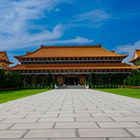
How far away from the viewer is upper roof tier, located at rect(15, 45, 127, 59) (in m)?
75.5

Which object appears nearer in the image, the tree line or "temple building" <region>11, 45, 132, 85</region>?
the tree line

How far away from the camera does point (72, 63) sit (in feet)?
246

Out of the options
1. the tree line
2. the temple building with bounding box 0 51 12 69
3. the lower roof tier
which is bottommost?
the tree line

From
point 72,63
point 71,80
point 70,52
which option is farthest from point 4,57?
point 72,63

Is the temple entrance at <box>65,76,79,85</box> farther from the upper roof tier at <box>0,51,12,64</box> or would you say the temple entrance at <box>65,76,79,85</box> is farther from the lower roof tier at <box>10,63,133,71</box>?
the upper roof tier at <box>0,51,12,64</box>

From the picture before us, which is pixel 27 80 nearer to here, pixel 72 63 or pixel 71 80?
pixel 72 63

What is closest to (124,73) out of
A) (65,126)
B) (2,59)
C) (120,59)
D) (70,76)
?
(120,59)

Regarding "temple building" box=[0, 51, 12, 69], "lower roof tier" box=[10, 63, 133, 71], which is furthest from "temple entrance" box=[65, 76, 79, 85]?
"temple building" box=[0, 51, 12, 69]

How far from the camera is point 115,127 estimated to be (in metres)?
7.46

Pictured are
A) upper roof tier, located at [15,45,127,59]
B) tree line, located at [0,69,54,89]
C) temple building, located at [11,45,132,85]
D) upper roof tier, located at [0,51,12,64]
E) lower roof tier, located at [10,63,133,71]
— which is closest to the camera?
tree line, located at [0,69,54,89]

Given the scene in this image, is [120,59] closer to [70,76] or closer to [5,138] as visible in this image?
[70,76]

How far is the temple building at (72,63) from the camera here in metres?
72.5

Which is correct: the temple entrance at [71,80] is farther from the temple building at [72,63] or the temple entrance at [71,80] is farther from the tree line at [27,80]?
the tree line at [27,80]

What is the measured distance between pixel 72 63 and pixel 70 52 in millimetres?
3675
